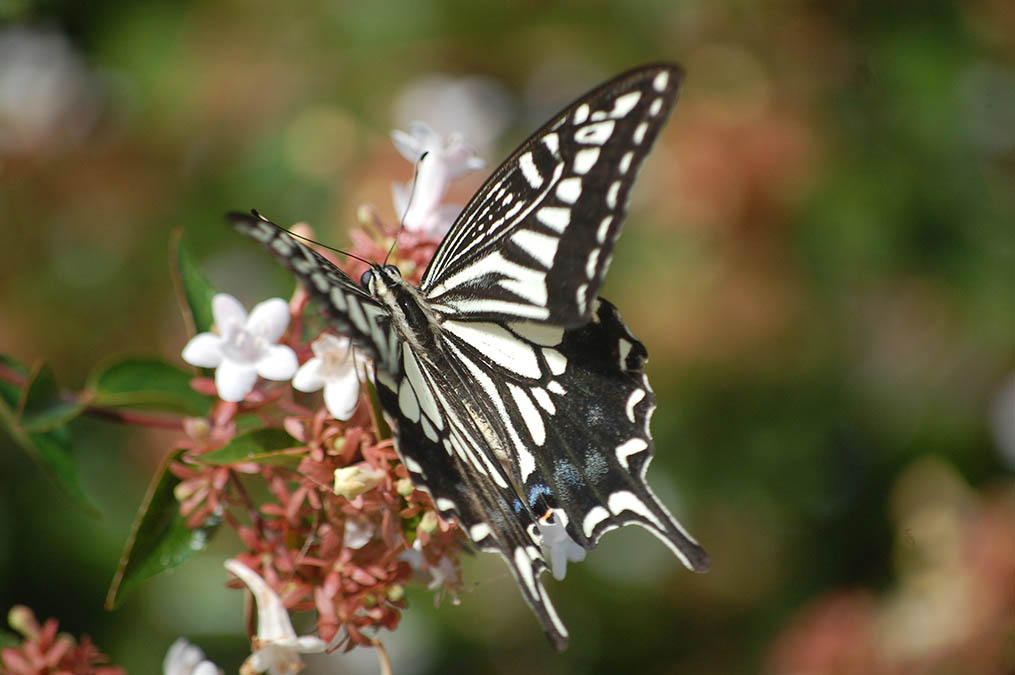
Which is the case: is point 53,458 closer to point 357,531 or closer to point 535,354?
point 357,531

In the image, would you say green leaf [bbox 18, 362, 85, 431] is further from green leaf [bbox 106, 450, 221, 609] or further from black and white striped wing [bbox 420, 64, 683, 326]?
black and white striped wing [bbox 420, 64, 683, 326]

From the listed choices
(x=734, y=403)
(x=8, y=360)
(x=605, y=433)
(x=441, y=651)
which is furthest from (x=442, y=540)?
(x=734, y=403)

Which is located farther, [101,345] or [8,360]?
[101,345]

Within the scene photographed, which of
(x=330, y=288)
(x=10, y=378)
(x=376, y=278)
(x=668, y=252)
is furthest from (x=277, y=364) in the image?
(x=668, y=252)

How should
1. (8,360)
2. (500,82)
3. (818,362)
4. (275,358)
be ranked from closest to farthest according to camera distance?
(275,358) < (8,360) < (818,362) < (500,82)

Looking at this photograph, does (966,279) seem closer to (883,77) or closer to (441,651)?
(883,77)

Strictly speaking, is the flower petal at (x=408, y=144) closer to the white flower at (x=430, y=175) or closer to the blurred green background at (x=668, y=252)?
the white flower at (x=430, y=175)
